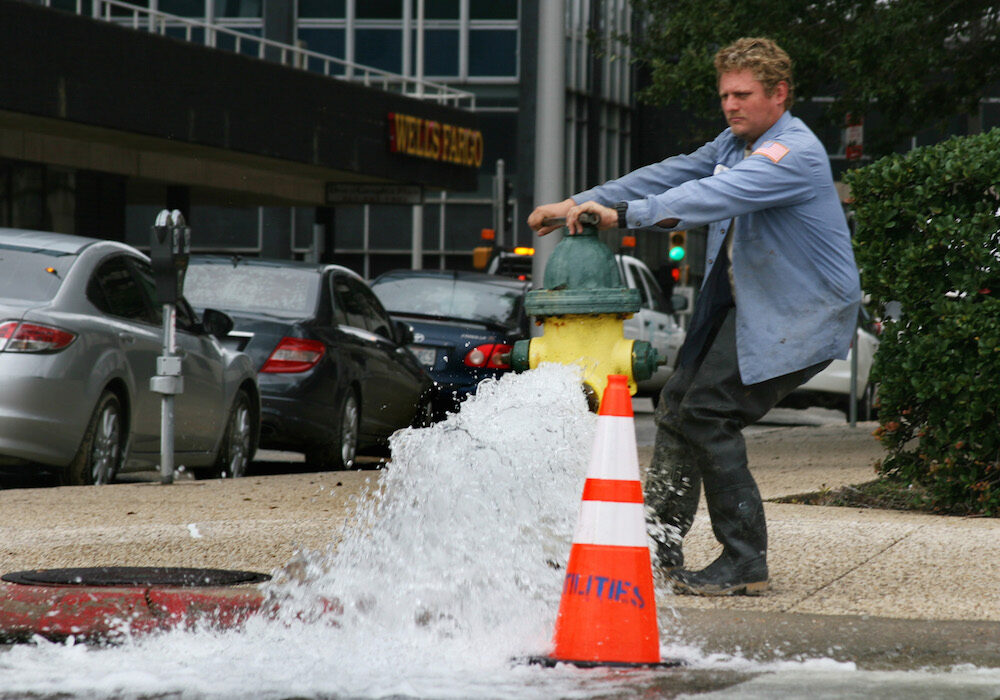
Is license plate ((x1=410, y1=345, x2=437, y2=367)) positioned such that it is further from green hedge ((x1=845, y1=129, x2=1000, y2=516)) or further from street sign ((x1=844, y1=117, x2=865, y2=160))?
green hedge ((x1=845, y1=129, x2=1000, y2=516))

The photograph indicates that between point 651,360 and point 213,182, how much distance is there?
73.5 feet

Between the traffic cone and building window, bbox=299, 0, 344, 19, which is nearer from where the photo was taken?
the traffic cone

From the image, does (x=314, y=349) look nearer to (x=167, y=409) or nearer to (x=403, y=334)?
(x=403, y=334)

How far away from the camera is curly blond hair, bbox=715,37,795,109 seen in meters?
5.77

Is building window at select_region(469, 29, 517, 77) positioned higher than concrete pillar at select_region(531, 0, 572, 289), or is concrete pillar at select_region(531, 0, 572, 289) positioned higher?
building window at select_region(469, 29, 517, 77)

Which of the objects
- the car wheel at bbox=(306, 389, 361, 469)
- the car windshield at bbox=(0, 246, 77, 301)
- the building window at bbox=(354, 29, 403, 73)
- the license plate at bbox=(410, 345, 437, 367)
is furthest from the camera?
the building window at bbox=(354, 29, 403, 73)

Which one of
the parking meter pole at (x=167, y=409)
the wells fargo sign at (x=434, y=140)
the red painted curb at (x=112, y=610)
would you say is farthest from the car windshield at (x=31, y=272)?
the wells fargo sign at (x=434, y=140)

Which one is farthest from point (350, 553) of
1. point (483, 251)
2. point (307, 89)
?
point (483, 251)

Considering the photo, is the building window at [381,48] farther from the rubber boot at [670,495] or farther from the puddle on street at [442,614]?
the rubber boot at [670,495]

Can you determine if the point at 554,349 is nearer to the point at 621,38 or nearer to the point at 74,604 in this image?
the point at 74,604

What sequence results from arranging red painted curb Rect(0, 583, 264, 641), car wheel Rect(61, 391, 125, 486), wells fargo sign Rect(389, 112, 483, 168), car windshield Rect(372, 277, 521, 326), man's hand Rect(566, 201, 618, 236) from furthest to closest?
wells fargo sign Rect(389, 112, 483, 168)
car windshield Rect(372, 277, 521, 326)
car wheel Rect(61, 391, 125, 486)
man's hand Rect(566, 201, 618, 236)
red painted curb Rect(0, 583, 264, 641)

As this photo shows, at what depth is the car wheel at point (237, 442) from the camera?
36.2ft

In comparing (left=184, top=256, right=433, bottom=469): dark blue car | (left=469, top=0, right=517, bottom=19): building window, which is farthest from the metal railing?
(left=184, top=256, right=433, bottom=469): dark blue car

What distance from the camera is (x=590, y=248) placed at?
5.55 meters
